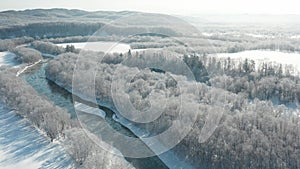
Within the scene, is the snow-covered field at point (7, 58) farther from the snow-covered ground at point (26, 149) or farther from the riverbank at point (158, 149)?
the riverbank at point (158, 149)

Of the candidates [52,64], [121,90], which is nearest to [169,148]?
[121,90]

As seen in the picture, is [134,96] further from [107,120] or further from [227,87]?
[227,87]

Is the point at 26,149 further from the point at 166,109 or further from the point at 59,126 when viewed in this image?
the point at 166,109

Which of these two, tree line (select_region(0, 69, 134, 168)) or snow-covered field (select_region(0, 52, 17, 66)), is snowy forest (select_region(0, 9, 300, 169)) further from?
snow-covered field (select_region(0, 52, 17, 66))

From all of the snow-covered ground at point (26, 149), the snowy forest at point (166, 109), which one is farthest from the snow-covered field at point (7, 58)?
the snow-covered ground at point (26, 149)

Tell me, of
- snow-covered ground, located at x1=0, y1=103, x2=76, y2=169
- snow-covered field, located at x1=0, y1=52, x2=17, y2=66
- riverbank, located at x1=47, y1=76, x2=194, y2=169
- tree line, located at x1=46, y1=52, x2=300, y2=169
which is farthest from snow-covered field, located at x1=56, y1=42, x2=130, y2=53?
snow-covered ground, located at x1=0, y1=103, x2=76, y2=169

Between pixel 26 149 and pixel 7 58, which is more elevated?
pixel 7 58

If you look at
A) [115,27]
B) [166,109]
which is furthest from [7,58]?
[166,109]
